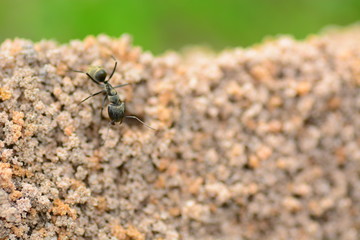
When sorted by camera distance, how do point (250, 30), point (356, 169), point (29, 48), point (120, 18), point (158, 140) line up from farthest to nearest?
point (250, 30) < point (120, 18) < point (356, 169) < point (158, 140) < point (29, 48)

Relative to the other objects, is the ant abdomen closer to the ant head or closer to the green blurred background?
the ant head

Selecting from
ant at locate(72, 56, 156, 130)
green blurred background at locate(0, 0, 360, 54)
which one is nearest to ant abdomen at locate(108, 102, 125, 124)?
ant at locate(72, 56, 156, 130)

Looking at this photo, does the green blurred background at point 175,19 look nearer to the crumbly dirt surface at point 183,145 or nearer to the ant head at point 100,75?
the crumbly dirt surface at point 183,145

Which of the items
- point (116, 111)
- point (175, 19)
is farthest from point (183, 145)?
point (175, 19)

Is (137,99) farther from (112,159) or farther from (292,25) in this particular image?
(292,25)

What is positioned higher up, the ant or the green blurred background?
the green blurred background

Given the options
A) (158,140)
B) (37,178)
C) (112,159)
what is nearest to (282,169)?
→ (158,140)

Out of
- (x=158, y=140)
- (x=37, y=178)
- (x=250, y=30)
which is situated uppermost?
(x=250, y=30)
